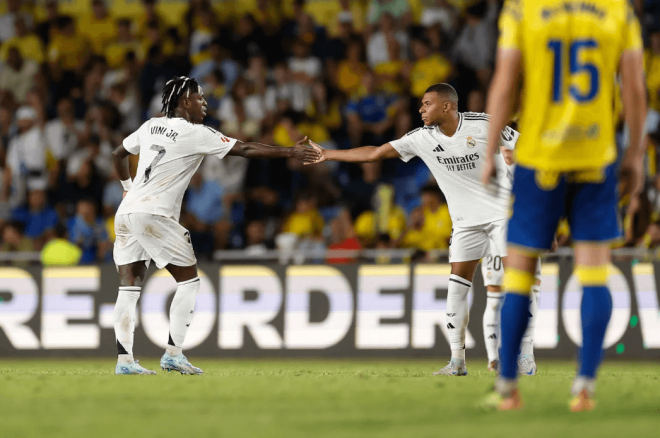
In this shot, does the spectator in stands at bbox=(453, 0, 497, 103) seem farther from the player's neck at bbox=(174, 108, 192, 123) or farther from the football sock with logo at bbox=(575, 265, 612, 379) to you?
the football sock with logo at bbox=(575, 265, 612, 379)

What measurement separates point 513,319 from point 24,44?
13711 millimetres

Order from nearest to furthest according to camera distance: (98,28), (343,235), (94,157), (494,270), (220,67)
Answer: (494,270) < (343,235) < (94,157) < (220,67) < (98,28)

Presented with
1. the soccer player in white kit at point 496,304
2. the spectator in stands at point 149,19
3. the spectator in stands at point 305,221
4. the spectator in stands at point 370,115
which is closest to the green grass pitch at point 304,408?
the soccer player in white kit at point 496,304

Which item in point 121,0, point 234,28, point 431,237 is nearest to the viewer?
point 431,237

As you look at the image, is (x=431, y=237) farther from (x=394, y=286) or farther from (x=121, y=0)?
(x=121, y=0)

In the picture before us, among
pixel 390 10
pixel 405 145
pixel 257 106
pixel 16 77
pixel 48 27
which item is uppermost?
pixel 390 10

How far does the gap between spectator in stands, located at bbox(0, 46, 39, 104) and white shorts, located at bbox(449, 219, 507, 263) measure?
10.1 metres

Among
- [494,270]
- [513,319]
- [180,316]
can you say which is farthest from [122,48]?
[513,319]

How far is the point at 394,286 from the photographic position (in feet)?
37.5

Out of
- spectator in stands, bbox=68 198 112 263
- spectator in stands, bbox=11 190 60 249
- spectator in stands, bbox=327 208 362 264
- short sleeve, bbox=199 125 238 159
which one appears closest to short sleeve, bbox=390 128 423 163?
short sleeve, bbox=199 125 238 159

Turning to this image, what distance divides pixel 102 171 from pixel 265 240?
289 cm

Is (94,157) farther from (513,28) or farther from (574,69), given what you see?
(574,69)

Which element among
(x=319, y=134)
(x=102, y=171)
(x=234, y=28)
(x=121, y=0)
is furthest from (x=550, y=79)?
(x=121, y=0)

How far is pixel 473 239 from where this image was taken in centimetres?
803
